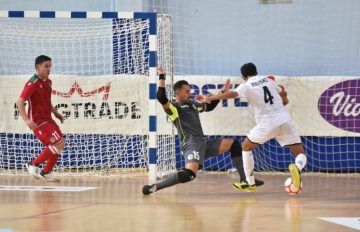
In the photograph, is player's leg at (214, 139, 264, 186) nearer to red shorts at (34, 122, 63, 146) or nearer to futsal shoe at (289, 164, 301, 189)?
futsal shoe at (289, 164, 301, 189)

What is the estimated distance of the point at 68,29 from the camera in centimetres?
1650

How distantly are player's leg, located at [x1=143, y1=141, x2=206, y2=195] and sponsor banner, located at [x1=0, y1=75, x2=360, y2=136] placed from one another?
10.6 ft

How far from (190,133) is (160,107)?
3.32 metres

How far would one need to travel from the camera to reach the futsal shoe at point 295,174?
1116cm

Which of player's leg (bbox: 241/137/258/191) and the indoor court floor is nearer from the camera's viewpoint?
the indoor court floor

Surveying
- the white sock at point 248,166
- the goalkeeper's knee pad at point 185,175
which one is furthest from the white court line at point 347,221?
the white sock at point 248,166

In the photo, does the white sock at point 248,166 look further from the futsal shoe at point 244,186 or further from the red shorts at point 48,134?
the red shorts at point 48,134

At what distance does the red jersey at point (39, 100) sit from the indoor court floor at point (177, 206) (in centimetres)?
106

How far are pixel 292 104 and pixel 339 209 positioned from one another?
4.97 m

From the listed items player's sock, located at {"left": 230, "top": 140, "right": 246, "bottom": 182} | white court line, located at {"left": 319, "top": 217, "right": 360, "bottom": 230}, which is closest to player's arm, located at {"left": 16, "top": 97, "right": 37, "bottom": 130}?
player's sock, located at {"left": 230, "top": 140, "right": 246, "bottom": 182}

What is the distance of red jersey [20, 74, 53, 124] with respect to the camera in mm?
13062

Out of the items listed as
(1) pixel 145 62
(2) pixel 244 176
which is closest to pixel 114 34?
(1) pixel 145 62

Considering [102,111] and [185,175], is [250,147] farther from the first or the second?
[102,111]

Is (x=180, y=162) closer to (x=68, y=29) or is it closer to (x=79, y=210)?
(x=68, y=29)
